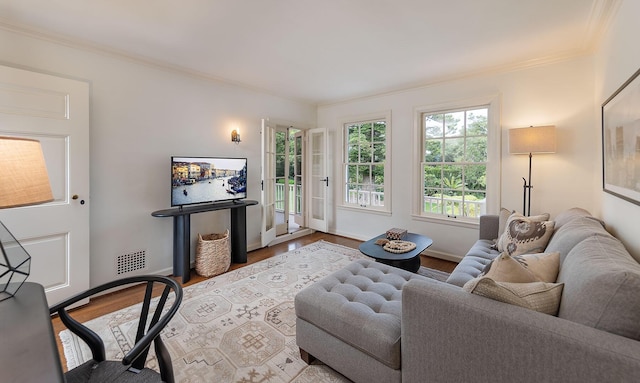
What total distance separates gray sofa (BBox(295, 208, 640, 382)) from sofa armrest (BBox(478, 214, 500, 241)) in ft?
3.62

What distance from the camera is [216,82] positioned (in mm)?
3645

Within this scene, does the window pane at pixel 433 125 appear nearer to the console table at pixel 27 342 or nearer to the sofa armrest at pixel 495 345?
the sofa armrest at pixel 495 345

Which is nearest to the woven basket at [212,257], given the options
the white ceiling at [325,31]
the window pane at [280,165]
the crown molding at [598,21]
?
the window pane at [280,165]

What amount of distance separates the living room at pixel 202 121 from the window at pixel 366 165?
0.65 meters

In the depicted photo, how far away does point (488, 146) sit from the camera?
3451mm

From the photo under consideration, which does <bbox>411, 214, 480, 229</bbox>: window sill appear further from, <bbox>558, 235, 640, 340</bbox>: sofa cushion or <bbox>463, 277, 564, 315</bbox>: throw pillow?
<bbox>463, 277, 564, 315</bbox>: throw pillow

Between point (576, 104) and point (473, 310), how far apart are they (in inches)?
122

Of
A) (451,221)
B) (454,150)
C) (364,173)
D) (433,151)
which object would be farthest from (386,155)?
(451,221)

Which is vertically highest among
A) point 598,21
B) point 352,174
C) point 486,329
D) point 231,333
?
point 598,21

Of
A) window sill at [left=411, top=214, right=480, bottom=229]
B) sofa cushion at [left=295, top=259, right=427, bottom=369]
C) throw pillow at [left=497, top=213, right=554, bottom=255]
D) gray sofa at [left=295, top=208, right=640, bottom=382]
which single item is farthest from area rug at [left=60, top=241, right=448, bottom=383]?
throw pillow at [left=497, top=213, right=554, bottom=255]

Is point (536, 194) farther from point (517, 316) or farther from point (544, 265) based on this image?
point (517, 316)

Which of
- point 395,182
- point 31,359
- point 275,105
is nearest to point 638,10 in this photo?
point 395,182

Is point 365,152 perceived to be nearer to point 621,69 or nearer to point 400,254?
point 400,254

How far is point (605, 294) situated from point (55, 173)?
3.70 m
